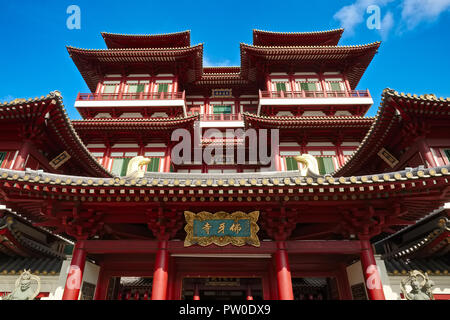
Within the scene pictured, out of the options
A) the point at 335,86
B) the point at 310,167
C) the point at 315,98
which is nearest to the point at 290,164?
the point at 315,98

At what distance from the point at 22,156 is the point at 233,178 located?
9863mm

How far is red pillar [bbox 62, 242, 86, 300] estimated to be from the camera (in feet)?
23.5

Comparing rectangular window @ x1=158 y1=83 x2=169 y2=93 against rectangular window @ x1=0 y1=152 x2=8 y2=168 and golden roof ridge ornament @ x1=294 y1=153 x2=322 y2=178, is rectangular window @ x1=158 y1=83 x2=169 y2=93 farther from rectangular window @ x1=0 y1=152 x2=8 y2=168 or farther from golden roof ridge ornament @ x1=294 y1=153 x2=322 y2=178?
golden roof ridge ornament @ x1=294 y1=153 x2=322 y2=178

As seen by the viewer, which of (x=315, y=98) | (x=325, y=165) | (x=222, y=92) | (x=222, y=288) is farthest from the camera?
(x=222, y=92)

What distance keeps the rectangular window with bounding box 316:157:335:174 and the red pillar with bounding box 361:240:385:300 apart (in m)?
10.4

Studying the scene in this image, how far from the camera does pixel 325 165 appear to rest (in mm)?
17719

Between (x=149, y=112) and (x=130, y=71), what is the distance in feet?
16.7

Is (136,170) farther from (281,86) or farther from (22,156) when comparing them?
(281,86)

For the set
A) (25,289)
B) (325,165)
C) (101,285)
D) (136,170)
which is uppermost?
(325,165)

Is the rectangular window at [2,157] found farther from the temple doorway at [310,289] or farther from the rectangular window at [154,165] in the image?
the temple doorway at [310,289]

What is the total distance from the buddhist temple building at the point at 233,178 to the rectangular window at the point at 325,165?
0.49 feet

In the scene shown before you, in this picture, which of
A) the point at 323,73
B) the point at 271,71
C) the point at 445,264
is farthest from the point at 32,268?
the point at 323,73
